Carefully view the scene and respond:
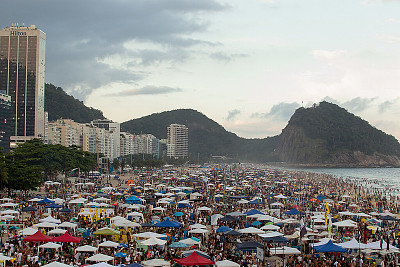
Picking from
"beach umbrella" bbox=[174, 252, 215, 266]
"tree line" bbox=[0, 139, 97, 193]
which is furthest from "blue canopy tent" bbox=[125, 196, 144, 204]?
"tree line" bbox=[0, 139, 97, 193]

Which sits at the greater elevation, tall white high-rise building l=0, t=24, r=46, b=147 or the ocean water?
tall white high-rise building l=0, t=24, r=46, b=147

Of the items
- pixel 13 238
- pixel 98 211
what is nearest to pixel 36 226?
pixel 13 238

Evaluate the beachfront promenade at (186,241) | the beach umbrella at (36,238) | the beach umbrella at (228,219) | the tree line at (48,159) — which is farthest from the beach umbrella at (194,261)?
the tree line at (48,159)

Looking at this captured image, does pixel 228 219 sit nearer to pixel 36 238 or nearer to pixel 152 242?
pixel 152 242

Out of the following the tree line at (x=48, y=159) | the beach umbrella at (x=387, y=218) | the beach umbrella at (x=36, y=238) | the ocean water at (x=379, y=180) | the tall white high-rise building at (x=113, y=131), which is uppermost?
the tall white high-rise building at (x=113, y=131)

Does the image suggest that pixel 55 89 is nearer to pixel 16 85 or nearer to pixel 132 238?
pixel 16 85

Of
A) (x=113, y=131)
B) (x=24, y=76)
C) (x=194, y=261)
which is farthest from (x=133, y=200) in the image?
(x=113, y=131)

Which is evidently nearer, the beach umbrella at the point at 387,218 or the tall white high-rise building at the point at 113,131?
the beach umbrella at the point at 387,218

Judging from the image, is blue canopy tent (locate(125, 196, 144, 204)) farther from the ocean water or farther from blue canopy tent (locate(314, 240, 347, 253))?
the ocean water

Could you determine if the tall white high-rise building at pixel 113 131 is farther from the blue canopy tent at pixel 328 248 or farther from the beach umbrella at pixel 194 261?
the beach umbrella at pixel 194 261
